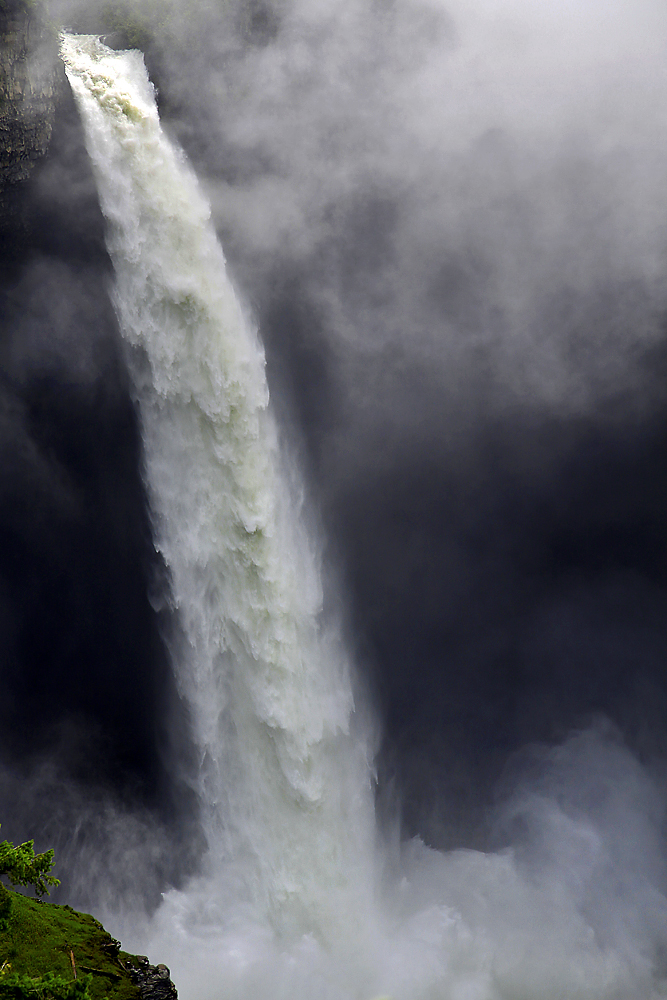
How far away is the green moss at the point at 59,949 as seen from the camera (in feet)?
28.7

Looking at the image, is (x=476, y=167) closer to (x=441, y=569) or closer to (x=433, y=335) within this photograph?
(x=433, y=335)

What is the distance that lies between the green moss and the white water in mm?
4507

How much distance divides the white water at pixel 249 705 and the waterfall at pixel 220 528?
38 mm

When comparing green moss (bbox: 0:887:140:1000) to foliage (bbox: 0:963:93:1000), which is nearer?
foliage (bbox: 0:963:93:1000)

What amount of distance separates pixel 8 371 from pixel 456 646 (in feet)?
38.7

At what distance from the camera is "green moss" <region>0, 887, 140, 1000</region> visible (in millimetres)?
8734

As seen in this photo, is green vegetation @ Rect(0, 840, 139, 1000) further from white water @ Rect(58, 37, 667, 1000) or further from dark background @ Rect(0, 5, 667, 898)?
dark background @ Rect(0, 5, 667, 898)

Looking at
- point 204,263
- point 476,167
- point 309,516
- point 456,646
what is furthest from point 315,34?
point 456,646

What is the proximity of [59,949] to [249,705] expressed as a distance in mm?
6116

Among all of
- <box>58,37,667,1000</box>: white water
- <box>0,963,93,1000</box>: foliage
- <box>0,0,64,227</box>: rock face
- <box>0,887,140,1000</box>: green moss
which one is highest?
<box>0,0,64,227</box>: rock face

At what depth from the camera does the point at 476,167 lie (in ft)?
58.4

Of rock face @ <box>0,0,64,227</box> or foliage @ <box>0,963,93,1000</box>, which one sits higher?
rock face @ <box>0,0,64,227</box>

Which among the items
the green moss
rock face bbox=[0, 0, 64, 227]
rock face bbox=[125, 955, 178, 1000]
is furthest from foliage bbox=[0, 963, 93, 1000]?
rock face bbox=[0, 0, 64, 227]

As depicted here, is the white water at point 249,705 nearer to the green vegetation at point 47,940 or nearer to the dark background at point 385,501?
the dark background at point 385,501
